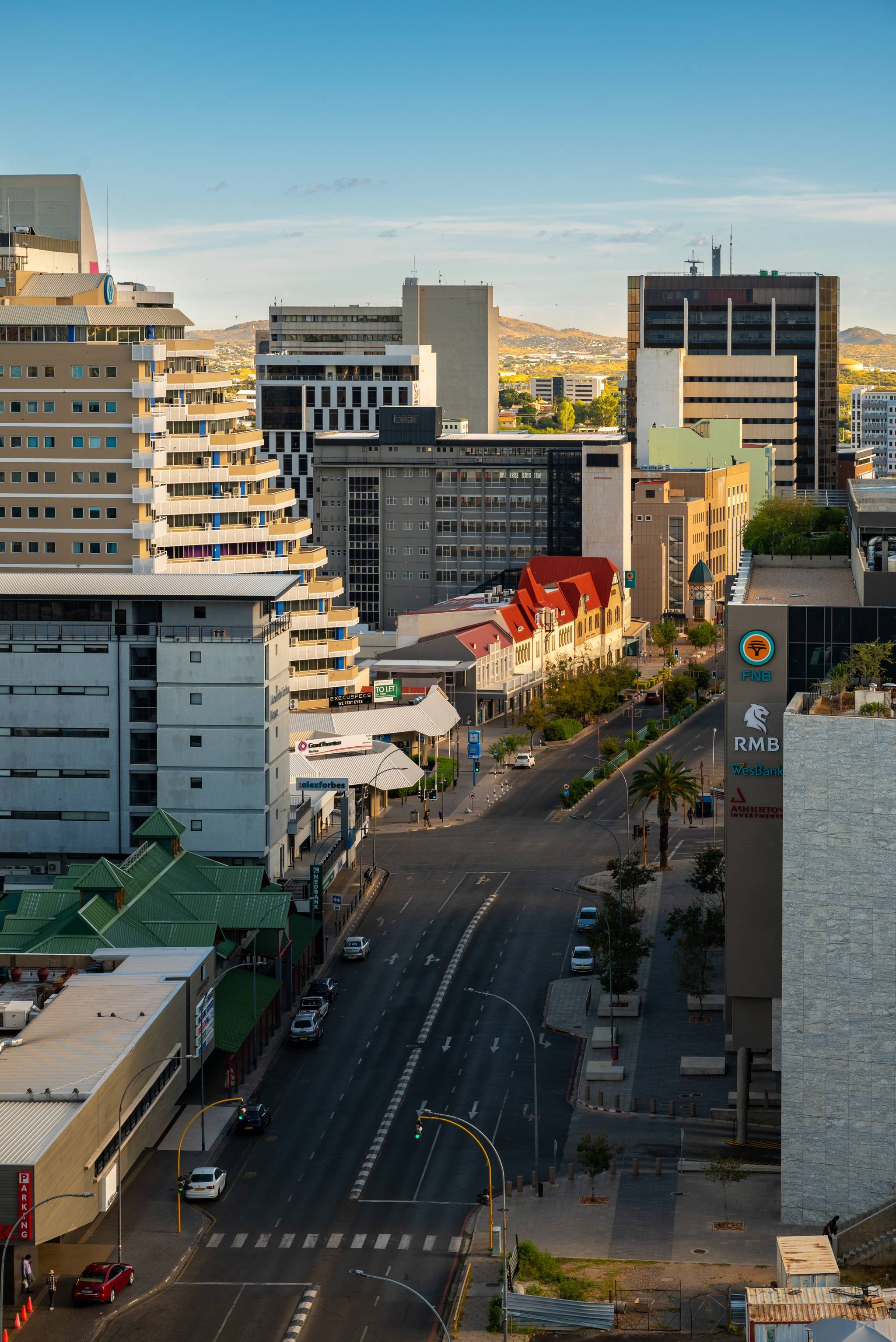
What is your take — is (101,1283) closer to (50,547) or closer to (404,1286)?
(404,1286)

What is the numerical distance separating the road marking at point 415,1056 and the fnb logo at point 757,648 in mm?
28384

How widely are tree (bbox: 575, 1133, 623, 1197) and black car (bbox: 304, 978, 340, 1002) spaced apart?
29567 millimetres

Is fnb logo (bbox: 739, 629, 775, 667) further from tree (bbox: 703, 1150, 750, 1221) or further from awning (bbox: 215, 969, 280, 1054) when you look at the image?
awning (bbox: 215, 969, 280, 1054)

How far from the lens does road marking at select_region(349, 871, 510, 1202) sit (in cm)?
9250

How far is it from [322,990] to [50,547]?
63090 mm

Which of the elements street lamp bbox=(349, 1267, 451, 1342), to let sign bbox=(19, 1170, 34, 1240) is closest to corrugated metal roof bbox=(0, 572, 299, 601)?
street lamp bbox=(349, 1267, 451, 1342)

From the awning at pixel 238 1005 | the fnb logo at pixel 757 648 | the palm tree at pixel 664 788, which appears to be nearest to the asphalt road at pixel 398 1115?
the awning at pixel 238 1005

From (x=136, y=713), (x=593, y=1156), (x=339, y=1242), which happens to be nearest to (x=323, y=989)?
(x=136, y=713)

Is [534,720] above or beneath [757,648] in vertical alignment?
beneath

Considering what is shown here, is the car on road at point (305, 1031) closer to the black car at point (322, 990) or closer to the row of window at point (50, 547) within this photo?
the black car at point (322, 990)

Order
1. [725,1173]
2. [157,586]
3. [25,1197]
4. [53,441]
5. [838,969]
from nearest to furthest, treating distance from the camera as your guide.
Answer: [25,1197] < [838,969] < [725,1173] < [157,586] < [53,441]

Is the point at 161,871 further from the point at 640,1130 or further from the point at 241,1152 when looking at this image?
the point at 640,1130

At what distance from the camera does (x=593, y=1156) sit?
88312 millimetres

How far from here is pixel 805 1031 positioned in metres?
83.7
